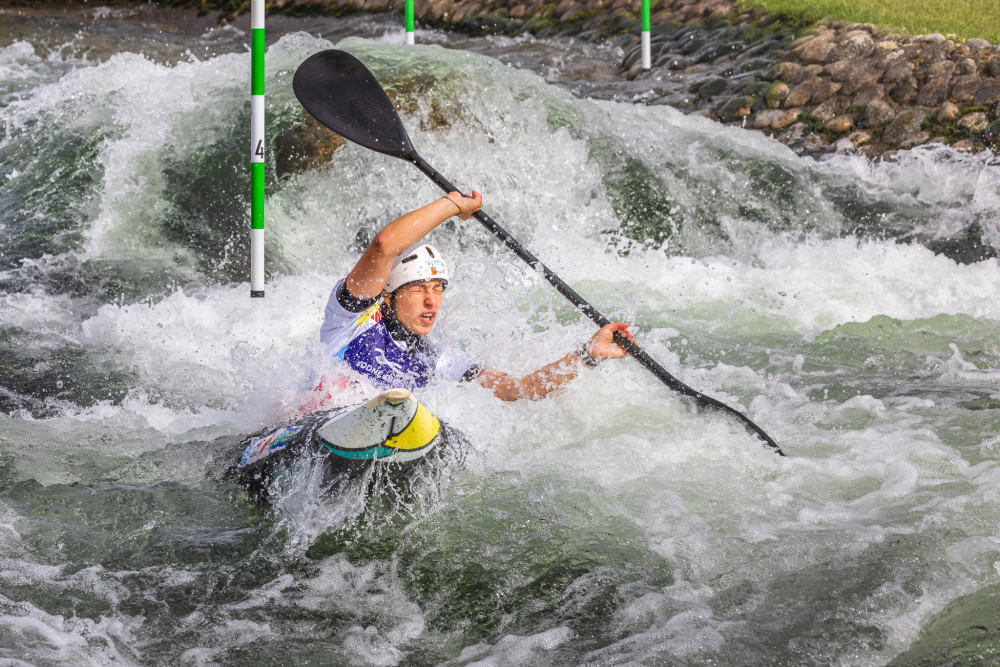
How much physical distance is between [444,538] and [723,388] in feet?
7.03

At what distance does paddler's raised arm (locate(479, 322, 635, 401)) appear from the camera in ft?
12.3

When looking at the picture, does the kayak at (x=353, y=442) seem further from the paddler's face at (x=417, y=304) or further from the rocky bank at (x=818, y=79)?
the rocky bank at (x=818, y=79)

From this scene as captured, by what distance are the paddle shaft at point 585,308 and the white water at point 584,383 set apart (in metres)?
0.09

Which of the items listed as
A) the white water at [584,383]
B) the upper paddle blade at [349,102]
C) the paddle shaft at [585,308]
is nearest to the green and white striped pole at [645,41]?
the white water at [584,383]

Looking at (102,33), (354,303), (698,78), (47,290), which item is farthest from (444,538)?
(102,33)

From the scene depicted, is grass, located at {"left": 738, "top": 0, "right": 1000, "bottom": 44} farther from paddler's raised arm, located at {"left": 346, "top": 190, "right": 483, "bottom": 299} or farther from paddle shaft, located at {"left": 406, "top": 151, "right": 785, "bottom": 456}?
paddler's raised arm, located at {"left": 346, "top": 190, "right": 483, "bottom": 299}

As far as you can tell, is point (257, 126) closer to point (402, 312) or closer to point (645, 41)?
point (402, 312)

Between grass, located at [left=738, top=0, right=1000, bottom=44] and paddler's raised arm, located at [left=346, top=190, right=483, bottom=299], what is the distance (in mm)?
7093

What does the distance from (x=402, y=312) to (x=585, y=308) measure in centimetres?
78

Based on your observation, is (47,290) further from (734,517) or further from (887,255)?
(887,255)

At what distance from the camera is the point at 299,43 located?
748 centimetres

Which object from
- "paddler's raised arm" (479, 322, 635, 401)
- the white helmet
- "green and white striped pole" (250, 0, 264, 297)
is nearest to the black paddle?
"paddler's raised arm" (479, 322, 635, 401)

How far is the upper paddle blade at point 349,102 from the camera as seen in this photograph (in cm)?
408

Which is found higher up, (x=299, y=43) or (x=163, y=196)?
(x=299, y=43)
